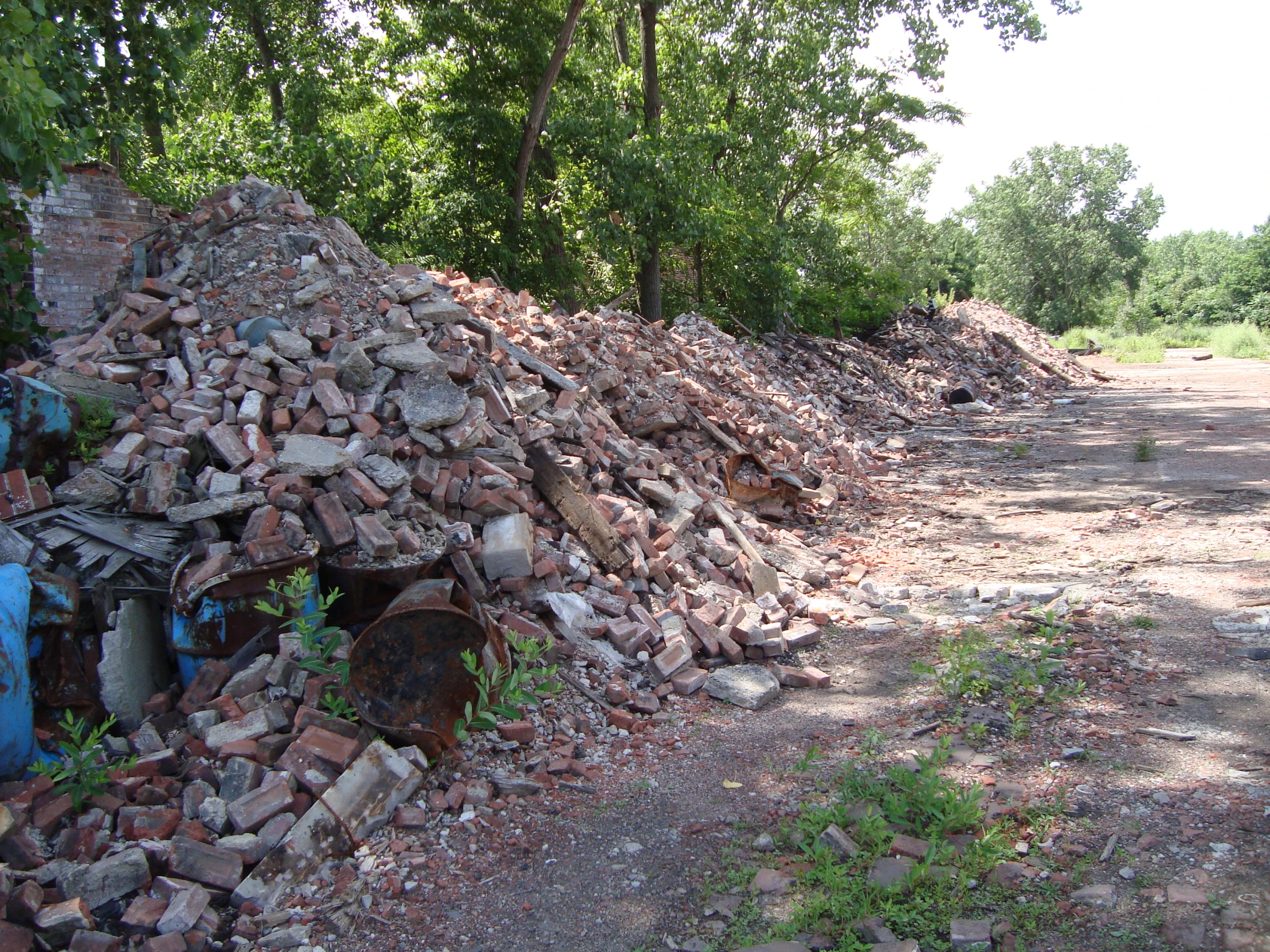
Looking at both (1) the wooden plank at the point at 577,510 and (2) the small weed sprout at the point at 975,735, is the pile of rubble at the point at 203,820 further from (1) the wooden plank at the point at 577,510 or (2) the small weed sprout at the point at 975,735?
(2) the small weed sprout at the point at 975,735

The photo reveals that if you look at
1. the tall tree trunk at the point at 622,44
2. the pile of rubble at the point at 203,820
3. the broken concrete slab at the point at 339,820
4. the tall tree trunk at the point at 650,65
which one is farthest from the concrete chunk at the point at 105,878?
the tall tree trunk at the point at 622,44

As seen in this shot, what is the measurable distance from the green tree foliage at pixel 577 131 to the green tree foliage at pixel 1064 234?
28064mm

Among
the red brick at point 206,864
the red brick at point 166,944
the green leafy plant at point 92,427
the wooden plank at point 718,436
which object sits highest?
the green leafy plant at point 92,427

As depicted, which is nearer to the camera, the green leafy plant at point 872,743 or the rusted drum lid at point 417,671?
the rusted drum lid at point 417,671

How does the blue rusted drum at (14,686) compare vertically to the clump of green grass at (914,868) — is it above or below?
above

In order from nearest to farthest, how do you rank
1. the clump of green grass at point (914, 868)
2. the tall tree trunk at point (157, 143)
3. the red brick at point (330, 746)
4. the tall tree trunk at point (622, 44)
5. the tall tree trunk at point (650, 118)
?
the clump of green grass at point (914, 868) < the red brick at point (330, 746) < the tall tree trunk at point (157, 143) < the tall tree trunk at point (650, 118) < the tall tree trunk at point (622, 44)

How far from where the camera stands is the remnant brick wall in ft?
26.2

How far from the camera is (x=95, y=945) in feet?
8.79

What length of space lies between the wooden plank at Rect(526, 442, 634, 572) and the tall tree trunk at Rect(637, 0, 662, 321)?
965 cm

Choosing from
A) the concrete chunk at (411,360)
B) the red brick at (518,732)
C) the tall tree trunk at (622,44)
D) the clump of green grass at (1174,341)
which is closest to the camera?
the red brick at (518,732)

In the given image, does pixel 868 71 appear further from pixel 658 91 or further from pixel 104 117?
pixel 104 117

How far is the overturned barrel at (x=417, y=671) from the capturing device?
3492mm

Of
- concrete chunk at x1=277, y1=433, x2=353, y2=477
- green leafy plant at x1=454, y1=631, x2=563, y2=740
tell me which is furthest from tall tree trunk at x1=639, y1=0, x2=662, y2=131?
green leafy plant at x1=454, y1=631, x2=563, y2=740

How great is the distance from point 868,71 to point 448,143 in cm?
1135
